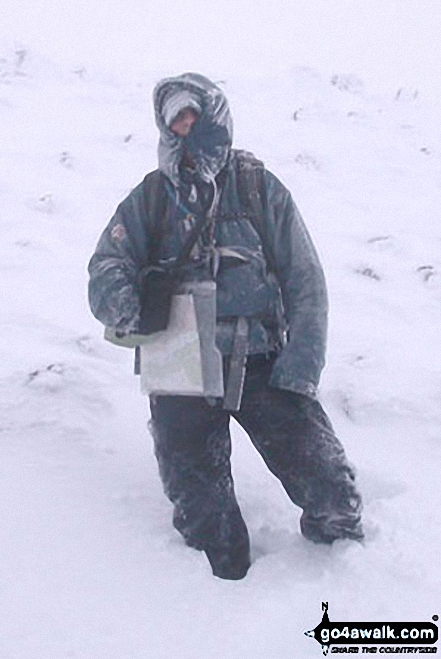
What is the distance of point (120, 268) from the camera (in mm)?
4324

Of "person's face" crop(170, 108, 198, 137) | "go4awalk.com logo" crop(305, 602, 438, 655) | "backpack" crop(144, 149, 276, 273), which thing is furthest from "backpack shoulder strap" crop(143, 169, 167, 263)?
"go4awalk.com logo" crop(305, 602, 438, 655)

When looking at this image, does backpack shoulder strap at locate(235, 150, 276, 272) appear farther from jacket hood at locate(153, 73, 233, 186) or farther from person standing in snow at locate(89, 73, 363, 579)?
jacket hood at locate(153, 73, 233, 186)

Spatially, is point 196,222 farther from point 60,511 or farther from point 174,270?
point 60,511

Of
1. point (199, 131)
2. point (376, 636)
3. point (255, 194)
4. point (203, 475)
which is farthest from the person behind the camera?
point (203, 475)

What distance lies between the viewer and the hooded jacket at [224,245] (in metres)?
4.27

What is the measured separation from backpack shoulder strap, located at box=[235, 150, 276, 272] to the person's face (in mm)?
311

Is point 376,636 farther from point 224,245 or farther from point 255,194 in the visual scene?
point 255,194

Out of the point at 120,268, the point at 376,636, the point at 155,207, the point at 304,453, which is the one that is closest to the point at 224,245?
the point at 155,207

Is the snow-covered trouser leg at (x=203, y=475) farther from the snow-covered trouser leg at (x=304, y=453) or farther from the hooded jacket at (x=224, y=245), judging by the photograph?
the hooded jacket at (x=224, y=245)

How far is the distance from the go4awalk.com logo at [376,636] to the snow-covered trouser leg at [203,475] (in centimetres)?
61

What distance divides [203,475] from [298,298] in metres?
0.94

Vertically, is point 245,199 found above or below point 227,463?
above

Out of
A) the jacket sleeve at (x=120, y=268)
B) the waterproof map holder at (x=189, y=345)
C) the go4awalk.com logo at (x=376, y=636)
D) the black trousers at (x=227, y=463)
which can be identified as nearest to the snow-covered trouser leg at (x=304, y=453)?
the black trousers at (x=227, y=463)

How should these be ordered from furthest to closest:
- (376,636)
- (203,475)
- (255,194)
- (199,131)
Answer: (203,475), (255,194), (199,131), (376,636)
